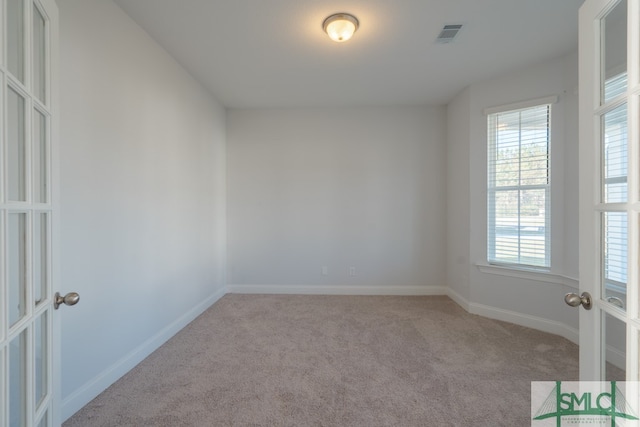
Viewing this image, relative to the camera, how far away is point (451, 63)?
2795 millimetres

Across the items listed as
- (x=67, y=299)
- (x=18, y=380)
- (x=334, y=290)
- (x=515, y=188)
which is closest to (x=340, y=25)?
(x=67, y=299)

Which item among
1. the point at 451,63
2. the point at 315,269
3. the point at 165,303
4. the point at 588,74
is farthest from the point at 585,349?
the point at 315,269

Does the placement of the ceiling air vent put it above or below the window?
above

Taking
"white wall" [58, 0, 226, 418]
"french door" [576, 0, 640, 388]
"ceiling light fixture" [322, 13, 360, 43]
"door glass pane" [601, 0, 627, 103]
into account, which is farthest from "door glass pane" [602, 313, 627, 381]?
"white wall" [58, 0, 226, 418]

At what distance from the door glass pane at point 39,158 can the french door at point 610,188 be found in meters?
1.88

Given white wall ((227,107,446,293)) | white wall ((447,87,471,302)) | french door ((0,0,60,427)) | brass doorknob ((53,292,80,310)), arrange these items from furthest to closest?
white wall ((227,107,446,293)), white wall ((447,87,471,302)), brass doorknob ((53,292,80,310)), french door ((0,0,60,427))

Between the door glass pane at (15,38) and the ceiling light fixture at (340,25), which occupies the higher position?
the ceiling light fixture at (340,25)

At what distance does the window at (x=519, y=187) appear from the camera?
9.29 ft

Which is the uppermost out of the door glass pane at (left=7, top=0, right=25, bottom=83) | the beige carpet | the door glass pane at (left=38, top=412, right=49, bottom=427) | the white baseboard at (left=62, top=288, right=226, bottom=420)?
the door glass pane at (left=7, top=0, right=25, bottom=83)

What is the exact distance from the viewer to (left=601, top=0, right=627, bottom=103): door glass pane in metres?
0.87

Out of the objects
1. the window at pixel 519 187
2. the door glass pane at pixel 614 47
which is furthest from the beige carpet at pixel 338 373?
the door glass pane at pixel 614 47

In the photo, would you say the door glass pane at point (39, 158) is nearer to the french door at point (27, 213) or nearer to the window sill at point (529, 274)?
the french door at point (27, 213)

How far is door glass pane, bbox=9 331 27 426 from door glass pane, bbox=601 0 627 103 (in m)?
2.00

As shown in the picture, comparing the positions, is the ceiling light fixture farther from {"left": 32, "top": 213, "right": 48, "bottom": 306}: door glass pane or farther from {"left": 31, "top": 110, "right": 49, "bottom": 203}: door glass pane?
{"left": 32, "top": 213, "right": 48, "bottom": 306}: door glass pane
